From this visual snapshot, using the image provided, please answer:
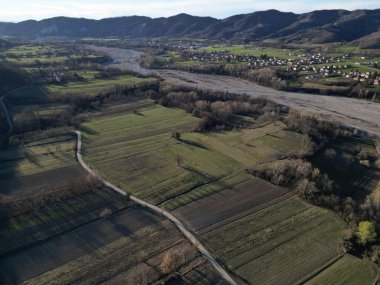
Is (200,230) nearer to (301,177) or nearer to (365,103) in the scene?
(301,177)

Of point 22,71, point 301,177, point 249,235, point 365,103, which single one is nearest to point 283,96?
point 365,103

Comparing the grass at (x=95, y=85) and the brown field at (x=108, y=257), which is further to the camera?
the grass at (x=95, y=85)

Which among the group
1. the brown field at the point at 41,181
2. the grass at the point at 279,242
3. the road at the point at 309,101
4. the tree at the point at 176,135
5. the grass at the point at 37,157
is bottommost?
the road at the point at 309,101

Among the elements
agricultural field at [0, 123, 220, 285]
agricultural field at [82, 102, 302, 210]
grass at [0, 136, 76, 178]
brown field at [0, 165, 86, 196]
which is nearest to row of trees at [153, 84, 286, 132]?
agricultural field at [82, 102, 302, 210]

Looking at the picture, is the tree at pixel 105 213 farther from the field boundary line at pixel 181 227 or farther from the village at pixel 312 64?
the village at pixel 312 64

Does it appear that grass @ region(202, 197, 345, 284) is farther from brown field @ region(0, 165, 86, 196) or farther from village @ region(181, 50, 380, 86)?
village @ region(181, 50, 380, 86)

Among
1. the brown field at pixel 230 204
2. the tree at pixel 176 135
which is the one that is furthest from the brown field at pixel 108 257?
the tree at pixel 176 135
